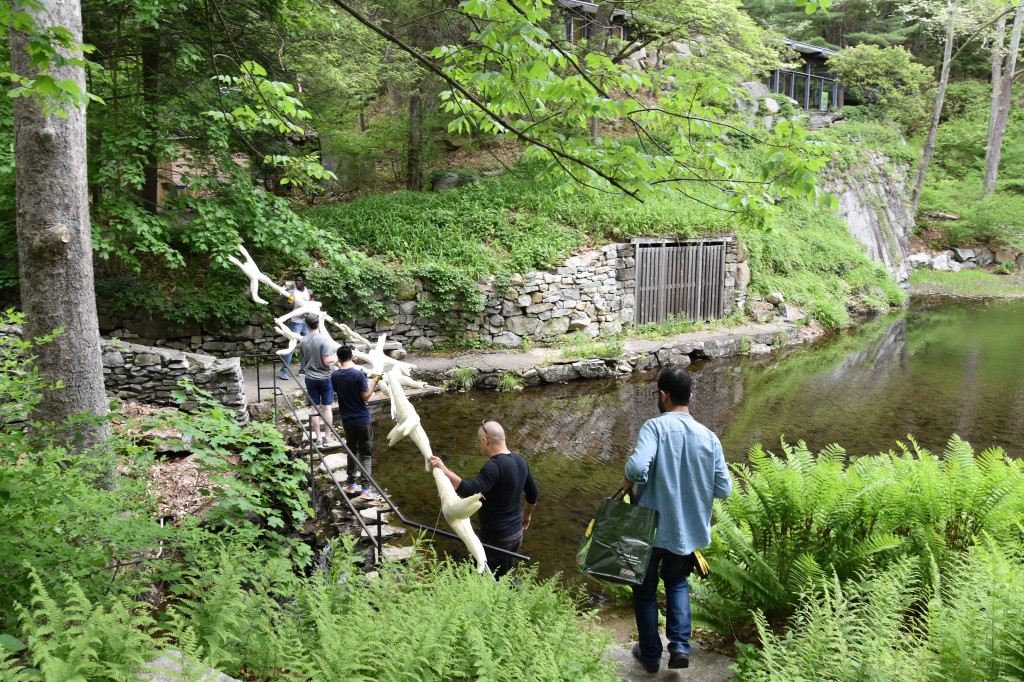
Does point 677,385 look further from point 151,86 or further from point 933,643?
point 151,86

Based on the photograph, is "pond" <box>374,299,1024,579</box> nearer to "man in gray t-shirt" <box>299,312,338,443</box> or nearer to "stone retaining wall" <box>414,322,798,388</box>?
"stone retaining wall" <box>414,322,798,388</box>

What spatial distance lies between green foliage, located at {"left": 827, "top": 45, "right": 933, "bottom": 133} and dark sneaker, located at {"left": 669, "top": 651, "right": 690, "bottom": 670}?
3520 centimetres

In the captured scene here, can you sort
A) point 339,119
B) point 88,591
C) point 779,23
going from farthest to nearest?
point 779,23 → point 339,119 → point 88,591

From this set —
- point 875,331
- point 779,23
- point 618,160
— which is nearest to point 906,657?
point 618,160

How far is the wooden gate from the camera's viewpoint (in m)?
18.5

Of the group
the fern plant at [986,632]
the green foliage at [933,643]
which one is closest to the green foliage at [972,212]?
the green foliage at [933,643]

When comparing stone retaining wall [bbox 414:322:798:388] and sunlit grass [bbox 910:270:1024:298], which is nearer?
stone retaining wall [bbox 414:322:798:388]

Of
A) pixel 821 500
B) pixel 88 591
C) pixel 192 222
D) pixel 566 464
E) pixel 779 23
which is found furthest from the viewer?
pixel 779 23

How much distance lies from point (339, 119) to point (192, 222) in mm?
9150

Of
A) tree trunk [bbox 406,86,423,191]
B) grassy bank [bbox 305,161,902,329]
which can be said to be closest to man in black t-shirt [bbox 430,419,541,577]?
grassy bank [bbox 305,161,902,329]

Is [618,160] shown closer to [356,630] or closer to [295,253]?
[356,630]

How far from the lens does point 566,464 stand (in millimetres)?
10469

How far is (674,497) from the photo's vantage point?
14.1 ft

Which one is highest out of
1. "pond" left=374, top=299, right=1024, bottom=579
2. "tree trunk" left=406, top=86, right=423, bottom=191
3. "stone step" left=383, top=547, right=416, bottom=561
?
"tree trunk" left=406, top=86, right=423, bottom=191
